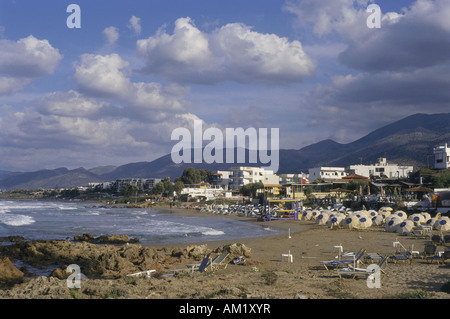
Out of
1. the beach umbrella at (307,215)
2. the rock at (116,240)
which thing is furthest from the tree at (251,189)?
the rock at (116,240)

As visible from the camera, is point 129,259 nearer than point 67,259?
Yes

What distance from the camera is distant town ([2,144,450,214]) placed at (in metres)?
46.0

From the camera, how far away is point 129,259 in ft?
53.5

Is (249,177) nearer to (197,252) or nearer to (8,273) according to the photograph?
(197,252)

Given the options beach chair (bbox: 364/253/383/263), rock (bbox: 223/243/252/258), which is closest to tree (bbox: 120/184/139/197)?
rock (bbox: 223/243/252/258)

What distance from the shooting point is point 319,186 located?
7962 centimetres

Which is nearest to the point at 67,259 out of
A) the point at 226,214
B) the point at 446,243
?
the point at 446,243

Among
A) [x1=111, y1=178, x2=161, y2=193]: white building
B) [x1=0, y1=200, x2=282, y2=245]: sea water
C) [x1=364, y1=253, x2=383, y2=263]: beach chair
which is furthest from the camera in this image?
[x1=111, y1=178, x2=161, y2=193]: white building

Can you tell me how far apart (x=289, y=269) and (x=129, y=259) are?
6.61 meters

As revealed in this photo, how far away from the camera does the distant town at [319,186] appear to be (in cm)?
4603

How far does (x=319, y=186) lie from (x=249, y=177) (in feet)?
122

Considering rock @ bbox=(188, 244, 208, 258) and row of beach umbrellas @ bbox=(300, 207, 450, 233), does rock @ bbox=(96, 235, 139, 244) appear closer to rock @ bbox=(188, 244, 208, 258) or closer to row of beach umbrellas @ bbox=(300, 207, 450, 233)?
rock @ bbox=(188, 244, 208, 258)
